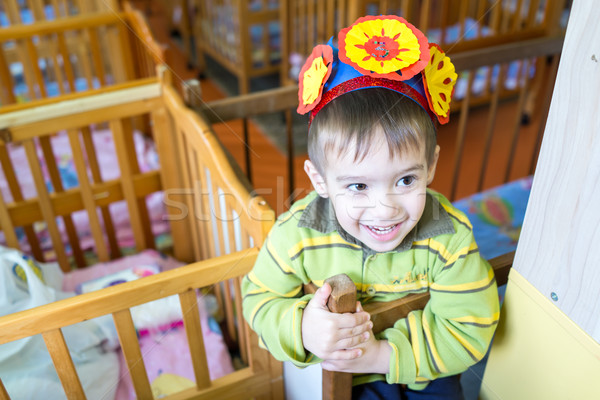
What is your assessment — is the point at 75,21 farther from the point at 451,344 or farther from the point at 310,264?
the point at 451,344

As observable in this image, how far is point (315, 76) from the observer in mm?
735

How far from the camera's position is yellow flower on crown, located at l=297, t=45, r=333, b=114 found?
722mm

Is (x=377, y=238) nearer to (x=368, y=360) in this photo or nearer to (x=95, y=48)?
(x=368, y=360)

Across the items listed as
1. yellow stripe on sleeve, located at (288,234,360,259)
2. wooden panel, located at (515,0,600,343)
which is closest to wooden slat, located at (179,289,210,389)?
yellow stripe on sleeve, located at (288,234,360,259)

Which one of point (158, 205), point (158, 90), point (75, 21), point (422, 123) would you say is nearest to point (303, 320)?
point (422, 123)

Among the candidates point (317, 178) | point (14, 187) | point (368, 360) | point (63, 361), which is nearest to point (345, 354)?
point (368, 360)

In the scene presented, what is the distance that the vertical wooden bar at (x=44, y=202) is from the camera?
1.40 meters

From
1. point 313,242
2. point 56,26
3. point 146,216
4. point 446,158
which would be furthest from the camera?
point 446,158

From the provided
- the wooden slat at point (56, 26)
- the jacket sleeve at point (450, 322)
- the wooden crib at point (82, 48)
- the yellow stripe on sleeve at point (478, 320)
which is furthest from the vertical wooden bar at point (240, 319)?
the wooden slat at point (56, 26)

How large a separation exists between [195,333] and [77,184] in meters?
1.26

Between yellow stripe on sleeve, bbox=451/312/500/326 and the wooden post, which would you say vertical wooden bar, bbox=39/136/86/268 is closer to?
the wooden post

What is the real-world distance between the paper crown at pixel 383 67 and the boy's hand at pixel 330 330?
0.28 metres

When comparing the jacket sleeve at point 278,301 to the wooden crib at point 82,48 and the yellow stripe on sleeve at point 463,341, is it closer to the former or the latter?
the yellow stripe on sleeve at point 463,341

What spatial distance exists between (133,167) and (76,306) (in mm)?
897
